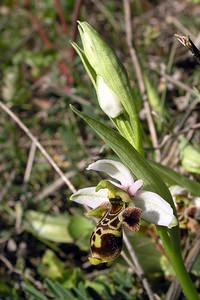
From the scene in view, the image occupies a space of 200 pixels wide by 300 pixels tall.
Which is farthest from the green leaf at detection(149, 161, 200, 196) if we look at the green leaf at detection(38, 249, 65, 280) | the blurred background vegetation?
the green leaf at detection(38, 249, 65, 280)

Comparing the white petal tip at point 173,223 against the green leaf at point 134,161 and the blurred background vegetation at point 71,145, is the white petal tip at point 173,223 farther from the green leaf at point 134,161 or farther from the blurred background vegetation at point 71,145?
the blurred background vegetation at point 71,145

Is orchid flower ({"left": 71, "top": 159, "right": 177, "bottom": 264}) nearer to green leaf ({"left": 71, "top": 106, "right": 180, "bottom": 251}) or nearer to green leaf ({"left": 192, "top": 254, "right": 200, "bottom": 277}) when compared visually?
green leaf ({"left": 71, "top": 106, "right": 180, "bottom": 251})

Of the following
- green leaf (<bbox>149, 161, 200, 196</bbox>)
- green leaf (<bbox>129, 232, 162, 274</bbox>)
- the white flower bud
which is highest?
the white flower bud

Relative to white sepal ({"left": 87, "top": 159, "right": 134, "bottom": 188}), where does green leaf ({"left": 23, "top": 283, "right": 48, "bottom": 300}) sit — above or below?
below

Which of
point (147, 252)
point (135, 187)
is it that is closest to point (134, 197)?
point (135, 187)

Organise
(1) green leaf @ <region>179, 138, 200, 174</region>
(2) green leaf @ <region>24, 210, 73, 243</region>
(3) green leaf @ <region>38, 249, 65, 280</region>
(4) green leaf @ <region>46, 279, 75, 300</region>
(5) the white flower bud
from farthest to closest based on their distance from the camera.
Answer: (2) green leaf @ <region>24, 210, 73, 243</region> → (3) green leaf @ <region>38, 249, 65, 280</region> → (1) green leaf @ <region>179, 138, 200, 174</region> → (4) green leaf @ <region>46, 279, 75, 300</region> → (5) the white flower bud

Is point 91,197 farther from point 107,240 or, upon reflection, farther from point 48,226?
point 48,226

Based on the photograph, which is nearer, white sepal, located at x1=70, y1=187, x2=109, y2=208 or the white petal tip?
the white petal tip
